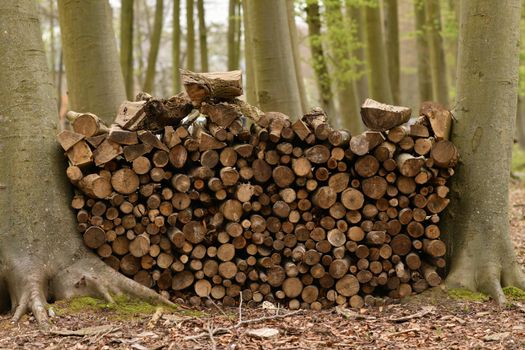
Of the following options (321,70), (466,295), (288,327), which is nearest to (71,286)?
(288,327)

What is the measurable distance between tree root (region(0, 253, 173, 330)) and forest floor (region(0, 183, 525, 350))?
119 mm

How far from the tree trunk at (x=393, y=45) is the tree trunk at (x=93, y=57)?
987cm

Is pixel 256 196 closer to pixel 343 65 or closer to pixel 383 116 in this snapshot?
pixel 383 116

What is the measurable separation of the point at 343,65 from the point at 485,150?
9695mm

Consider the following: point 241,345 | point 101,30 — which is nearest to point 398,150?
point 241,345

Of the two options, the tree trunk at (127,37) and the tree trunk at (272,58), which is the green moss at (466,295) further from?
the tree trunk at (127,37)

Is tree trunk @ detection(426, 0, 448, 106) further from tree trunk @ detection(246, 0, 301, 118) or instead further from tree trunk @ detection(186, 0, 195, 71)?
tree trunk @ detection(246, 0, 301, 118)

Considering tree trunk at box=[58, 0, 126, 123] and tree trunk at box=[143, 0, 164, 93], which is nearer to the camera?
tree trunk at box=[58, 0, 126, 123]

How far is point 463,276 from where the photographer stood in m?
6.21

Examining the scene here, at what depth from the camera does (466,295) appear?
610cm

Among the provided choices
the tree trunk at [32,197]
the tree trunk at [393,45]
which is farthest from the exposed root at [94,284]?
the tree trunk at [393,45]

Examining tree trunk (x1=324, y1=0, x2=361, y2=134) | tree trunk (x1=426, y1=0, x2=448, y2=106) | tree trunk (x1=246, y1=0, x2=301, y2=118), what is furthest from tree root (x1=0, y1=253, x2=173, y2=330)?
tree trunk (x1=426, y1=0, x2=448, y2=106)

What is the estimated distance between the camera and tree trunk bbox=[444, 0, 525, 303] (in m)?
6.24

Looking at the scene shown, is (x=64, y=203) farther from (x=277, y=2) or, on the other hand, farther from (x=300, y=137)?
(x=277, y=2)
